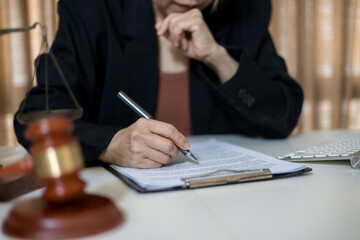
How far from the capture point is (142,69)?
4.11ft

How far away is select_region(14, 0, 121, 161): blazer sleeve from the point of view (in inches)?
39.7

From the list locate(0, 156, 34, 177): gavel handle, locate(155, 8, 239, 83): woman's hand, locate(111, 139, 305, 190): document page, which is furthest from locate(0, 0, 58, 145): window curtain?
locate(0, 156, 34, 177): gavel handle

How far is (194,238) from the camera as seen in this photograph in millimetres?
457

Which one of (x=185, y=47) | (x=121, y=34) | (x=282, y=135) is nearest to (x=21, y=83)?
(x=121, y=34)

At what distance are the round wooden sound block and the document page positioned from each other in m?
0.18

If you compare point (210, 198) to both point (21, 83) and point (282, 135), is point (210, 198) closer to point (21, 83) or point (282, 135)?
point (282, 135)

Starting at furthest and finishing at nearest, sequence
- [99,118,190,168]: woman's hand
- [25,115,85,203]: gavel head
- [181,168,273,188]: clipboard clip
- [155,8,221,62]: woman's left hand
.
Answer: [155,8,221,62]: woman's left hand < [99,118,190,168]: woman's hand < [181,168,273,188]: clipboard clip < [25,115,85,203]: gavel head

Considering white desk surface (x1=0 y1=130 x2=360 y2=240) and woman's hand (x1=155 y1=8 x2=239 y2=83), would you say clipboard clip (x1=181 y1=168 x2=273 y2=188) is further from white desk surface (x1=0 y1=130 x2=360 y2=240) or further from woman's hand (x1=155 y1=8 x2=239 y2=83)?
woman's hand (x1=155 y1=8 x2=239 y2=83)

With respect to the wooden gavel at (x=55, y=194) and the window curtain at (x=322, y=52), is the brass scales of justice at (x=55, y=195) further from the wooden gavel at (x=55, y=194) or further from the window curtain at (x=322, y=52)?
the window curtain at (x=322, y=52)

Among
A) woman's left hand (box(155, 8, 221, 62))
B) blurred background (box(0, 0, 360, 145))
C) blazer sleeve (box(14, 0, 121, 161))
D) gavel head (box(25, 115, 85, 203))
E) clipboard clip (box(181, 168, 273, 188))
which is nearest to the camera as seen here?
gavel head (box(25, 115, 85, 203))

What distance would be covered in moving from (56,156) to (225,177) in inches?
13.0

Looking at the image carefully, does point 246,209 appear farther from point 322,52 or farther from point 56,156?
point 322,52

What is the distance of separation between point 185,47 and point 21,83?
1225 millimetres

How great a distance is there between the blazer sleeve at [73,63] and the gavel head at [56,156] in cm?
52
